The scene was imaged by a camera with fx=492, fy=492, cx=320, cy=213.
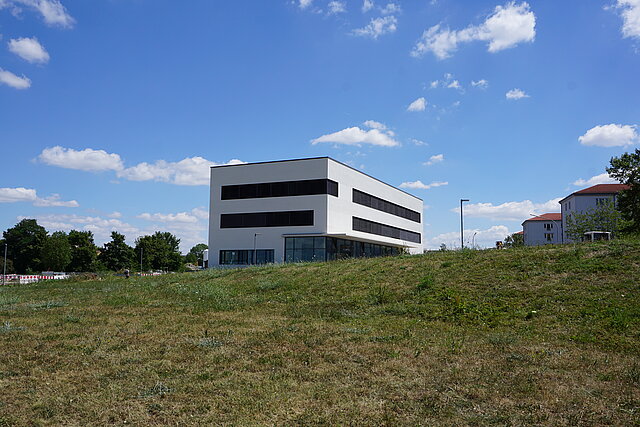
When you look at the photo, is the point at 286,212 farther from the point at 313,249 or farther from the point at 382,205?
the point at 382,205

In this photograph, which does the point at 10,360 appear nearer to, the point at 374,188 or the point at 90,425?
the point at 90,425

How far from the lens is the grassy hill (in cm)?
706

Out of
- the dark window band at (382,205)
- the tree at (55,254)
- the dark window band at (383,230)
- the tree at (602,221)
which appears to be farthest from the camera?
the tree at (55,254)

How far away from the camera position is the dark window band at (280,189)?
184ft

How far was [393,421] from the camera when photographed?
655 centimetres

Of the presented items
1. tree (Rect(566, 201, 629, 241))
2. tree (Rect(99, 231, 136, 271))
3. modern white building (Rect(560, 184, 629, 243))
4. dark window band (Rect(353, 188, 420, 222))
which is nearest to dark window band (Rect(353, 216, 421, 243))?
dark window band (Rect(353, 188, 420, 222))

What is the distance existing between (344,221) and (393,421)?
53.4 metres

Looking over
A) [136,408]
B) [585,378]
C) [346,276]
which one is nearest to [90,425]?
[136,408]

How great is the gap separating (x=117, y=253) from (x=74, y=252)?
9885mm

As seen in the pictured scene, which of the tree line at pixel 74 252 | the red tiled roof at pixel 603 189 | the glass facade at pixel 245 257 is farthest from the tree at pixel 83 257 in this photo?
the red tiled roof at pixel 603 189

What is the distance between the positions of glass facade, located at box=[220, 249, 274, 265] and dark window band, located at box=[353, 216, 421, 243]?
1213 cm

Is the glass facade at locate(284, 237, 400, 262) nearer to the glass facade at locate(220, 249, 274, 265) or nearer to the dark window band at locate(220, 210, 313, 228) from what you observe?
the dark window band at locate(220, 210, 313, 228)

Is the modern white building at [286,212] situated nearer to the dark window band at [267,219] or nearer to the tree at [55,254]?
the dark window band at [267,219]

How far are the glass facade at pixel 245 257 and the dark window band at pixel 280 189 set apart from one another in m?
6.54
